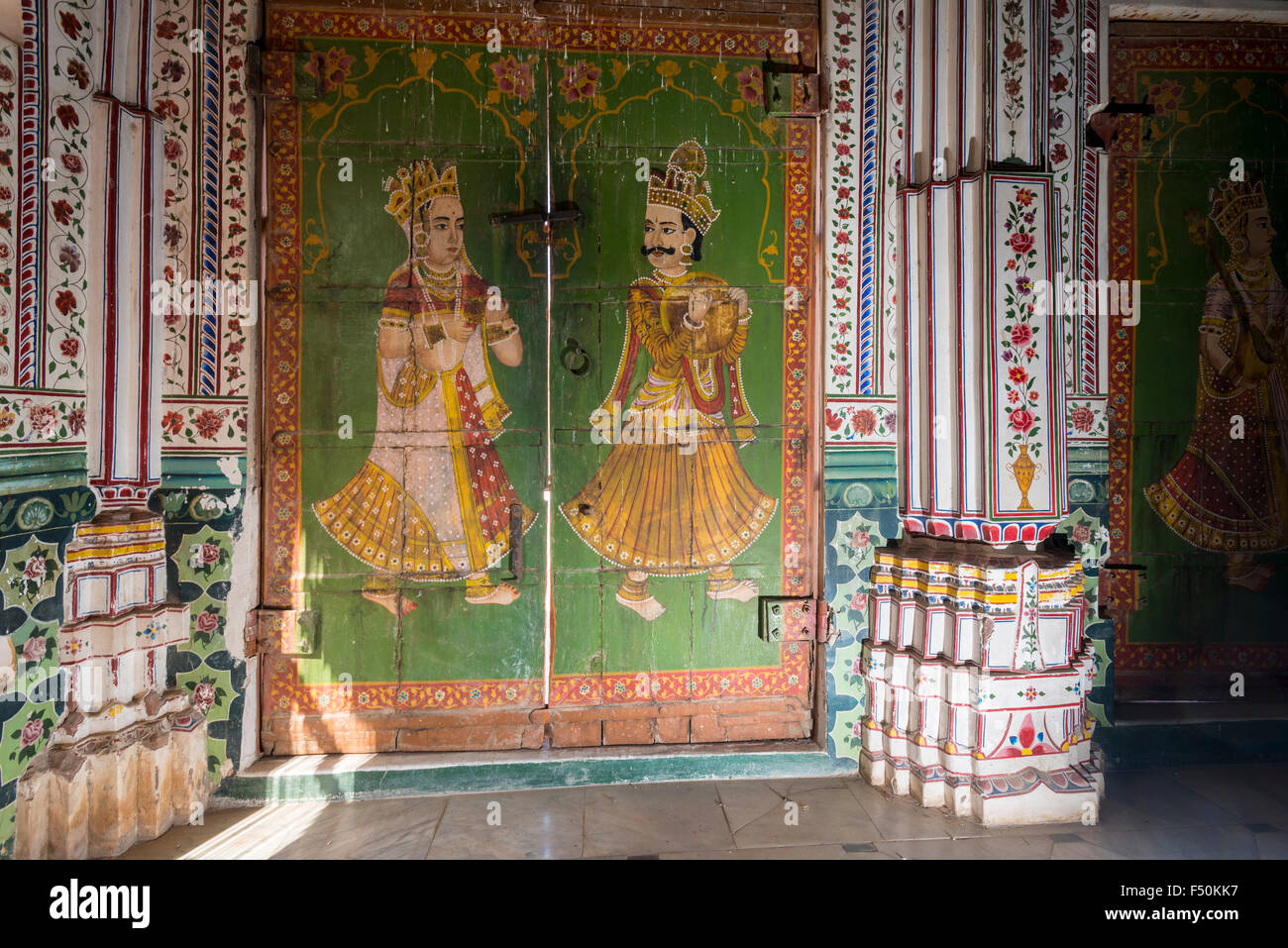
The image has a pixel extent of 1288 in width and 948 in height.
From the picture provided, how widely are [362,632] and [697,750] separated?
1.57 m

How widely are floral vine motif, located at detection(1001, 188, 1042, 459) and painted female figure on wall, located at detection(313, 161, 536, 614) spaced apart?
6.72 feet

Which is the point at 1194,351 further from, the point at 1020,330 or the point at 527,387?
the point at 527,387

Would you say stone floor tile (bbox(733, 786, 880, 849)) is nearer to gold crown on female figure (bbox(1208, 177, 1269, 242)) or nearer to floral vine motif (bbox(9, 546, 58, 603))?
floral vine motif (bbox(9, 546, 58, 603))

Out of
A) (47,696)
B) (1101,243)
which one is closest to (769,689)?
(1101,243)

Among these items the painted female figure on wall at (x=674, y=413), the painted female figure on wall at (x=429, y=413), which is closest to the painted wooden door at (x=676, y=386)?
the painted female figure on wall at (x=674, y=413)

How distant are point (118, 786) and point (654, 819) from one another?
6.44 ft

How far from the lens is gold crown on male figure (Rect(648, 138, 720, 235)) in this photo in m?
3.16

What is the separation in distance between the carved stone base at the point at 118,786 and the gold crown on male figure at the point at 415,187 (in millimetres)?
2214

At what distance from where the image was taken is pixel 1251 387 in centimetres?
330

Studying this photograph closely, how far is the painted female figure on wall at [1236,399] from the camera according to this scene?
329cm

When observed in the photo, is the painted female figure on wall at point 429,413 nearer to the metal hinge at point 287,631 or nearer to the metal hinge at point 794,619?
the metal hinge at point 287,631

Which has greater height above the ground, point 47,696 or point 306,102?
point 306,102

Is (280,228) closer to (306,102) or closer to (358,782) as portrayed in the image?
(306,102)

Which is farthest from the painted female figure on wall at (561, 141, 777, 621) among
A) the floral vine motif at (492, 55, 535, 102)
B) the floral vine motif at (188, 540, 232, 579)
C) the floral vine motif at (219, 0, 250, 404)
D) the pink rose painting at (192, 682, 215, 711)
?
the pink rose painting at (192, 682, 215, 711)
